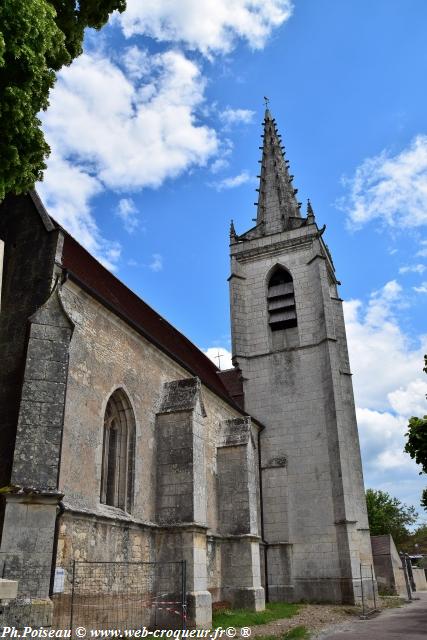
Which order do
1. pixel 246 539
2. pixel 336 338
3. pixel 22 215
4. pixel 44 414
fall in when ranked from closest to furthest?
pixel 44 414, pixel 22 215, pixel 246 539, pixel 336 338

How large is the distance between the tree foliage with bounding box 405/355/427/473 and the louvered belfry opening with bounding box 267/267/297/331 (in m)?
11.7

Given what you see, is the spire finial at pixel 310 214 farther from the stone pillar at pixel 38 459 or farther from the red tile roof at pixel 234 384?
the stone pillar at pixel 38 459

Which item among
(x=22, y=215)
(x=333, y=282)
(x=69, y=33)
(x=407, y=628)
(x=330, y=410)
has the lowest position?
(x=407, y=628)

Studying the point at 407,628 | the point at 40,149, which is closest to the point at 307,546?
the point at 407,628

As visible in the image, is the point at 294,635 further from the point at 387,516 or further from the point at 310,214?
the point at 387,516

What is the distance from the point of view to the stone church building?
30.5ft

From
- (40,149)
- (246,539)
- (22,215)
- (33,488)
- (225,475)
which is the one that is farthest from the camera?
(225,475)

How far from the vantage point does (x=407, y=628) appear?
12.4 metres

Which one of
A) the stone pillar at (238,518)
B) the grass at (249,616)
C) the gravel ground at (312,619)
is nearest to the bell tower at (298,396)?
the gravel ground at (312,619)

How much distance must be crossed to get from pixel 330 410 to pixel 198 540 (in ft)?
30.3

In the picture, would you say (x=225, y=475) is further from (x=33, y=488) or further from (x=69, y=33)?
(x=69, y=33)

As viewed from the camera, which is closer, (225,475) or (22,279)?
(22,279)

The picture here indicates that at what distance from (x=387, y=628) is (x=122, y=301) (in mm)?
10260

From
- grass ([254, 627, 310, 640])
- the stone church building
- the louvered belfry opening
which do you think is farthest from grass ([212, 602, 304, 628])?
the louvered belfry opening
